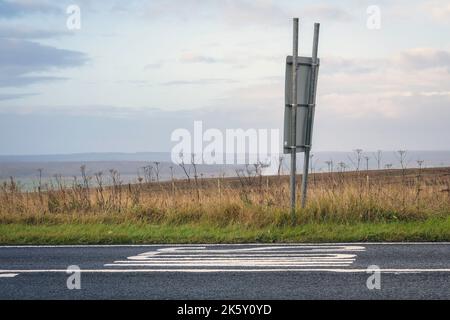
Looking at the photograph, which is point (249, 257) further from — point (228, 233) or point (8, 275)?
point (8, 275)

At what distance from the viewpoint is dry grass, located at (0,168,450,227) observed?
14.1 metres

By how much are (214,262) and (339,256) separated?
198 centimetres

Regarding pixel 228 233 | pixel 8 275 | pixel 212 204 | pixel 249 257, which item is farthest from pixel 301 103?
pixel 8 275

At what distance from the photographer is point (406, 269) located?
9.07 meters

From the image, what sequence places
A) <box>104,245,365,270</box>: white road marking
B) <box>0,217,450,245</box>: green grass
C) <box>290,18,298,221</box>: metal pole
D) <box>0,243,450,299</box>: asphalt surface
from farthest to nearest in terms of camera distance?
<box>290,18,298,221</box>: metal pole → <box>0,217,450,245</box>: green grass → <box>104,245,365,270</box>: white road marking → <box>0,243,450,299</box>: asphalt surface

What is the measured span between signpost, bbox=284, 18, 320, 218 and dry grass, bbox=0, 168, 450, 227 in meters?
0.94

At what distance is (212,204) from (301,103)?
3.13 m

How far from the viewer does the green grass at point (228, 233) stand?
12.4 meters

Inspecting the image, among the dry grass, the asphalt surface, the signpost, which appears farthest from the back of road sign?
the asphalt surface

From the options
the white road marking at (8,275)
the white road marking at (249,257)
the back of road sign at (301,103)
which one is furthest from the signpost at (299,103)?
the white road marking at (8,275)

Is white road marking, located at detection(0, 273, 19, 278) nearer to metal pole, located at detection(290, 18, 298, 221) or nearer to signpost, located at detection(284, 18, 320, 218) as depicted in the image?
signpost, located at detection(284, 18, 320, 218)

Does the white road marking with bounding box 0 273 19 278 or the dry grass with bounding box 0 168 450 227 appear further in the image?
the dry grass with bounding box 0 168 450 227
